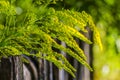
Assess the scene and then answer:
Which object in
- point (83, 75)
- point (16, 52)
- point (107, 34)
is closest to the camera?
point (16, 52)

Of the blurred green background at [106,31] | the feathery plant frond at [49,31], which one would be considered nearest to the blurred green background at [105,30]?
the blurred green background at [106,31]

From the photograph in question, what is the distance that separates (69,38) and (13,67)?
0.15 metres

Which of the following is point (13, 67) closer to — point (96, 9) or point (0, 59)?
point (0, 59)

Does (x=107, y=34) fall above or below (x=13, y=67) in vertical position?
above

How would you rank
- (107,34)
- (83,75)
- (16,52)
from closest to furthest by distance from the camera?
1. (16,52)
2. (83,75)
3. (107,34)

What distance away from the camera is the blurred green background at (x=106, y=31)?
4.17 ft

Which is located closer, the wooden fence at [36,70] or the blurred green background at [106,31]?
the wooden fence at [36,70]

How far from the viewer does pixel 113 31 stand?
1.31 metres

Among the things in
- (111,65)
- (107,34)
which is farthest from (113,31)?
(111,65)

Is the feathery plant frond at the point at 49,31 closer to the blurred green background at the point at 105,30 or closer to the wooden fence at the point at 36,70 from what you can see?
the wooden fence at the point at 36,70

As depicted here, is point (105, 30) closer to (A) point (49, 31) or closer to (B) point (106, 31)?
(B) point (106, 31)

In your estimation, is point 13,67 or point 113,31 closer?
point 13,67

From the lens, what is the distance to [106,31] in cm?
132

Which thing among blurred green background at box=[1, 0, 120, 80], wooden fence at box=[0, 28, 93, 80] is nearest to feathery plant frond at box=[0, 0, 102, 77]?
wooden fence at box=[0, 28, 93, 80]
